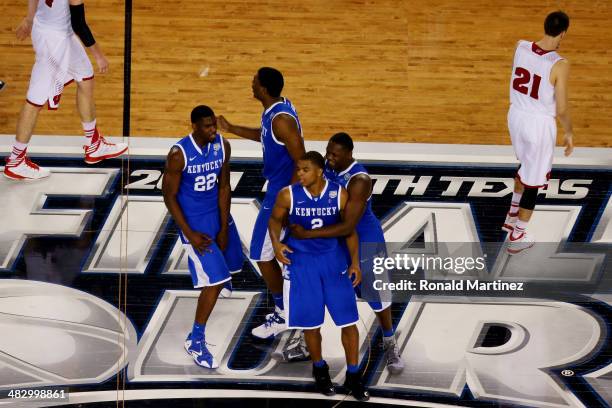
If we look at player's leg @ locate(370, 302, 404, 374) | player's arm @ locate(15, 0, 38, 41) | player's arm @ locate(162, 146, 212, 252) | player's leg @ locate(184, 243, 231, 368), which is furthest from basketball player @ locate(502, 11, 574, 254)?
player's arm @ locate(15, 0, 38, 41)

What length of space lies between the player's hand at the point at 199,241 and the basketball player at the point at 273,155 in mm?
443

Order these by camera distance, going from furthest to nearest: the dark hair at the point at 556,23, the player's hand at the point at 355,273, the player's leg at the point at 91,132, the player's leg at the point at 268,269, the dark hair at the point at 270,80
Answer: the player's leg at the point at 91,132 < the dark hair at the point at 556,23 < the player's leg at the point at 268,269 < the dark hair at the point at 270,80 < the player's hand at the point at 355,273

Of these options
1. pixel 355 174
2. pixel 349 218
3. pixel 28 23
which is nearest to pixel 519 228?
pixel 355 174

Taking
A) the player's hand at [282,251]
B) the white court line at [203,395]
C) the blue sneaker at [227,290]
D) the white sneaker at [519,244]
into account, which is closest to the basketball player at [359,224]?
the player's hand at [282,251]

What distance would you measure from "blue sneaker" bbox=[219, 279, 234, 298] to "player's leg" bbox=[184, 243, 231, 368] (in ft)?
0.83

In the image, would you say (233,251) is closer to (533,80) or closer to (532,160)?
(532,160)

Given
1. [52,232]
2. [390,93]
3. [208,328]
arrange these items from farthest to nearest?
[390,93]
[52,232]
[208,328]

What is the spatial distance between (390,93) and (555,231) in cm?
243

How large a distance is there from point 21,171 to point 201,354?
292 cm

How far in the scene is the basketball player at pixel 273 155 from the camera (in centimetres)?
744

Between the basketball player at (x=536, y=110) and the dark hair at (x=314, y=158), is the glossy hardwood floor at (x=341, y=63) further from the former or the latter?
the dark hair at (x=314, y=158)

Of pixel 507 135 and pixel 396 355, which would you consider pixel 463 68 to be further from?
pixel 396 355

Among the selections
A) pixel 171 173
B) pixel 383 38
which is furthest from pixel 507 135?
pixel 171 173

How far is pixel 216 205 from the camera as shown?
24.2 ft
